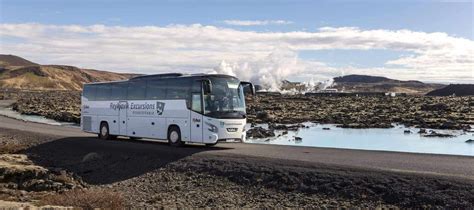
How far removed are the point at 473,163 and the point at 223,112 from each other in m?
10.3

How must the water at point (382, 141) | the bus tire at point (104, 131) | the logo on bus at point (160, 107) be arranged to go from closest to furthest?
the logo on bus at point (160, 107) < the bus tire at point (104, 131) < the water at point (382, 141)

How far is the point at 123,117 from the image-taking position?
1136 inches

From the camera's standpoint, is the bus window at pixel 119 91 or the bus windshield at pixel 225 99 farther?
the bus window at pixel 119 91

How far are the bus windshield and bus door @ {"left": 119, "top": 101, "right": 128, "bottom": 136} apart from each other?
6.69 metres

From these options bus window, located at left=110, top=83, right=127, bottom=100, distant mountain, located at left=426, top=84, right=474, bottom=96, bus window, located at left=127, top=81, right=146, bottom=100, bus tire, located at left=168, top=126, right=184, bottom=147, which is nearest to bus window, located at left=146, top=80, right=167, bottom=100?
bus window, located at left=127, top=81, right=146, bottom=100

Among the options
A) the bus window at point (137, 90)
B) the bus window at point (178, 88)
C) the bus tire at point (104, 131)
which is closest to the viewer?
the bus window at point (178, 88)

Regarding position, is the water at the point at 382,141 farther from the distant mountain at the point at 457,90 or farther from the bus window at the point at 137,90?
the distant mountain at the point at 457,90

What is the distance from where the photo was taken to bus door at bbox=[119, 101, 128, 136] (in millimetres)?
28573

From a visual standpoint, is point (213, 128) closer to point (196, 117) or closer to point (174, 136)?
point (196, 117)

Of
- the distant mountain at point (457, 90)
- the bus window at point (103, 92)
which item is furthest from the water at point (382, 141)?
the distant mountain at point (457, 90)

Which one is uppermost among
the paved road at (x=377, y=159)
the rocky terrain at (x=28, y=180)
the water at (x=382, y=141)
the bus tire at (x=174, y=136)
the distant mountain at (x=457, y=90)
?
the distant mountain at (x=457, y=90)

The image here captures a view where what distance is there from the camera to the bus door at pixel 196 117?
23.5 m

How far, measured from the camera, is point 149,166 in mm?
22094

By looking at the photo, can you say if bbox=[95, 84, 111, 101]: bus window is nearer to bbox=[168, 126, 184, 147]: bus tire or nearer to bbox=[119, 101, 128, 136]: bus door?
bbox=[119, 101, 128, 136]: bus door
